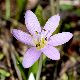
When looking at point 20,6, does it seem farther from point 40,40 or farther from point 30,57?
point 30,57

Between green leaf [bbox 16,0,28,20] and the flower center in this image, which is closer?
the flower center

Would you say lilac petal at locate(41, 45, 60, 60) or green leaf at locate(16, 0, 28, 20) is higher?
green leaf at locate(16, 0, 28, 20)

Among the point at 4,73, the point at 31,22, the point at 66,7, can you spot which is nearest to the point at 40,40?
the point at 31,22

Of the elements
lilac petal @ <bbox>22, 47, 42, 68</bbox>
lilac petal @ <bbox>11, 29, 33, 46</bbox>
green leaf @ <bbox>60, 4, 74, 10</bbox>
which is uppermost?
lilac petal @ <bbox>11, 29, 33, 46</bbox>

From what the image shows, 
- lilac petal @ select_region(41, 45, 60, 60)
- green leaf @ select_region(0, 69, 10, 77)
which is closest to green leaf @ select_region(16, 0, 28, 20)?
green leaf @ select_region(0, 69, 10, 77)

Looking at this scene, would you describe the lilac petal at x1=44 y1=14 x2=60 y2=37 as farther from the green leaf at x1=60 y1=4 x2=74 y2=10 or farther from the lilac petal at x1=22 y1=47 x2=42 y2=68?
the green leaf at x1=60 y1=4 x2=74 y2=10

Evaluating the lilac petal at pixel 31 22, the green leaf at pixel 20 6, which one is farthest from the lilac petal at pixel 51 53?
the green leaf at pixel 20 6

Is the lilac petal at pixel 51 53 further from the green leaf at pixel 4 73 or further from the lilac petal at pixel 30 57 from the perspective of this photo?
the green leaf at pixel 4 73
